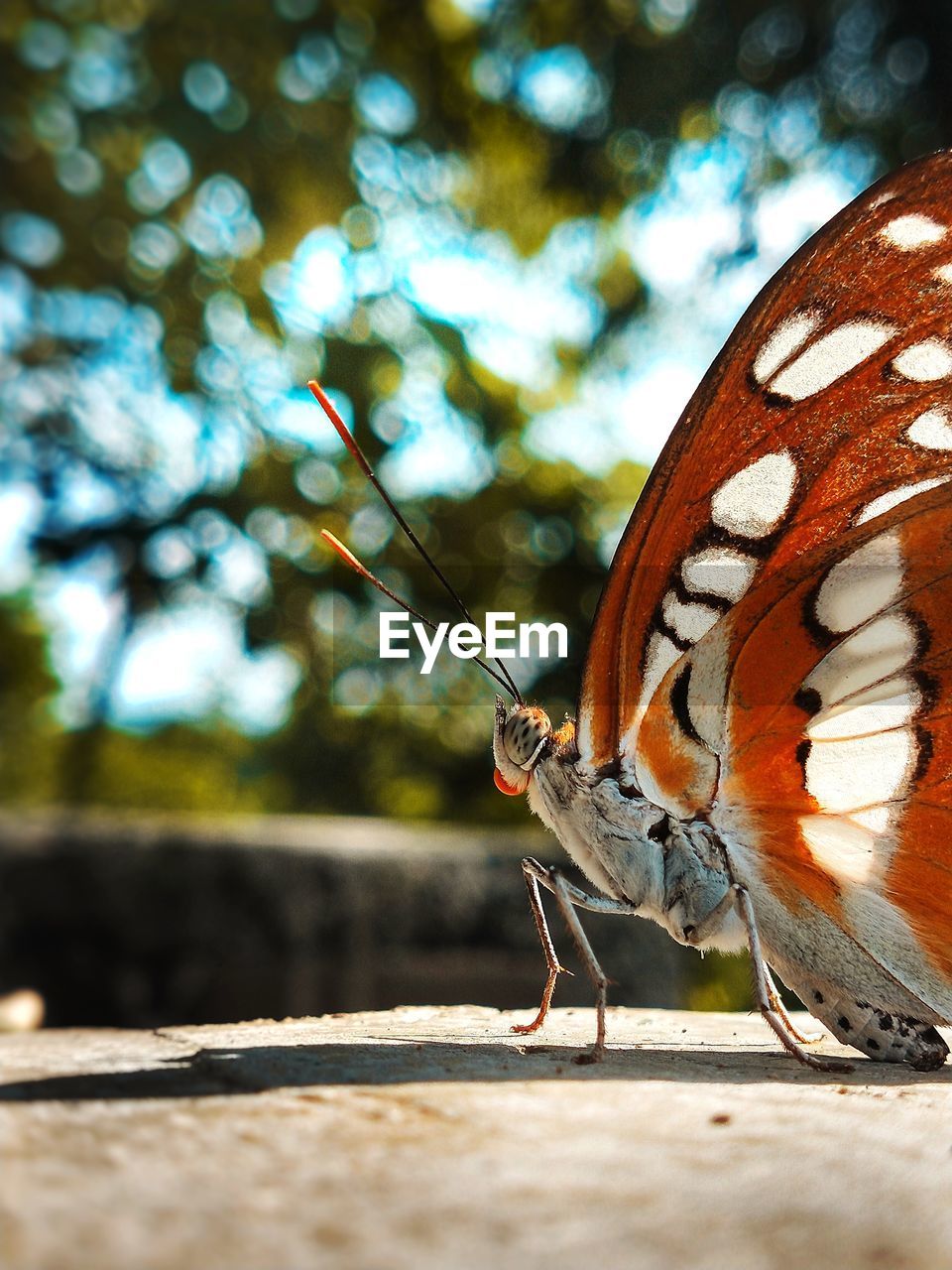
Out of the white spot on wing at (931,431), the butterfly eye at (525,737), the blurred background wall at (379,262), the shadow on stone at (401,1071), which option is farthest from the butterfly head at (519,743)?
the blurred background wall at (379,262)

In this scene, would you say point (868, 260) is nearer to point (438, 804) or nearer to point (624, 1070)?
point (624, 1070)

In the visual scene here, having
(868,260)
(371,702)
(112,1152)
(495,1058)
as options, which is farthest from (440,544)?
(112,1152)

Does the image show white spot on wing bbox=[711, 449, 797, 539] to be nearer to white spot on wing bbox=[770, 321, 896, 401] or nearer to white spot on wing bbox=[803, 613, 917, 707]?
white spot on wing bbox=[770, 321, 896, 401]

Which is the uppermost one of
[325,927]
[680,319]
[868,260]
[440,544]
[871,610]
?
[680,319]

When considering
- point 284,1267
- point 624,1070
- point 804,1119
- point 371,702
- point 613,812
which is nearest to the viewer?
point 284,1267

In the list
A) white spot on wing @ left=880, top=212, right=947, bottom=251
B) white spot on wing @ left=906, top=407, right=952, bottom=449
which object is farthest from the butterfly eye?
white spot on wing @ left=880, top=212, right=947, bottom=251

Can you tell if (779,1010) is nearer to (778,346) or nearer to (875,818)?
(875,818)
